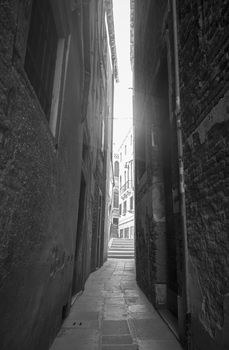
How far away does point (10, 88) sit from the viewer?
140 centimetres

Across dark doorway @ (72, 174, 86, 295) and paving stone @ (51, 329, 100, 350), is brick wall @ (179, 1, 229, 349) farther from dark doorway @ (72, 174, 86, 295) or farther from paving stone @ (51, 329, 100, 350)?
dark doorway @ (72, 174, 86, 295)

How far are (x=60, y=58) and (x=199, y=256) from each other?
276 centimetres

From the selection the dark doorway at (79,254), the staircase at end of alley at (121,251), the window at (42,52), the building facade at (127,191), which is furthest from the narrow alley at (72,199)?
the building facade at (127,191)

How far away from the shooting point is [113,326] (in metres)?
3.35

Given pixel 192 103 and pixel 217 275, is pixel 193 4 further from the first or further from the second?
pixel 217 275

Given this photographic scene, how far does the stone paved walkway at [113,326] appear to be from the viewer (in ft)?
9.11

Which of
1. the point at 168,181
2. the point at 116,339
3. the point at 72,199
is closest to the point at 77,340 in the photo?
the point at 116,339

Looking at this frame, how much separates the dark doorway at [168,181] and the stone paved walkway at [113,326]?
509mm

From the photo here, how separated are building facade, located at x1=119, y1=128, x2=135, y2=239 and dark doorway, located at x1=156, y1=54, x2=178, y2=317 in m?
19.0

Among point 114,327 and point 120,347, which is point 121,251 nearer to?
point 114,327

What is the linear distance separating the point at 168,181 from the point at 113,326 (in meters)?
→ 2.61

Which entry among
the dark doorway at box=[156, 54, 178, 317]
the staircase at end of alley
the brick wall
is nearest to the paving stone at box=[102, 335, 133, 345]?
the brick wall

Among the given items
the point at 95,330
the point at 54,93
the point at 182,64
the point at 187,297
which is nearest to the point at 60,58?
the point at 54,93

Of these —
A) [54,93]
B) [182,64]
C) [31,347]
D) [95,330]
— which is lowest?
[95,330]
